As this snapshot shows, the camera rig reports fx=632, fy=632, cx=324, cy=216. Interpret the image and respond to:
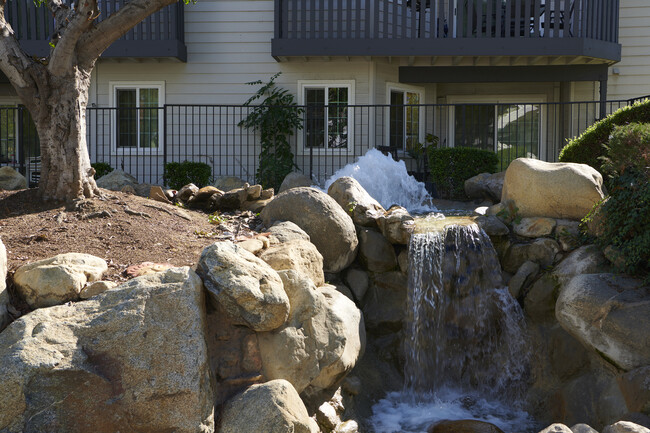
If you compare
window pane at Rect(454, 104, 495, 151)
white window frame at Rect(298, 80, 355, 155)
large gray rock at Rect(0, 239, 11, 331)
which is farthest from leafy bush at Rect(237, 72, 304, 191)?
large gray rock at Rect(0, 239, 11, 331)

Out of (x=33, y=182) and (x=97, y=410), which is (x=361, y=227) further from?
(x=33, y=182)

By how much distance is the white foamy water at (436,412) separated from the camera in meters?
6.24

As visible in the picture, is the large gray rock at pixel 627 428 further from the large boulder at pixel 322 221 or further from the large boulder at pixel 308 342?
the large boulder at pixel 322 221

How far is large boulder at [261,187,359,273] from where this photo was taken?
714 centimetres

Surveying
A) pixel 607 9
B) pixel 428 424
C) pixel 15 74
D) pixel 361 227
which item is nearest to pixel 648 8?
pixel 607 9

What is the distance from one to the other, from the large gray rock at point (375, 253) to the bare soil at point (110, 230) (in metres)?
1.41

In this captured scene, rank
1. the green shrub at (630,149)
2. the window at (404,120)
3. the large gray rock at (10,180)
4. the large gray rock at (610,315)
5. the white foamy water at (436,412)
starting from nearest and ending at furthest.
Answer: the large gray rock at (610,315), the white foamy water at (436,412), the green shrub at (630,149), the large gray rock at (10,180), the window at (404,120)

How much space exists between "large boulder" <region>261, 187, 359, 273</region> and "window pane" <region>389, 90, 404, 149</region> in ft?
24.9

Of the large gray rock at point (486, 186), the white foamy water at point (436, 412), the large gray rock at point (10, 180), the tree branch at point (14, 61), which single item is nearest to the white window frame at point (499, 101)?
the large gray rock at point (486, 186)

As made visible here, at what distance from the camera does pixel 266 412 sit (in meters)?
4.39

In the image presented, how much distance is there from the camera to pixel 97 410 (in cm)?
412

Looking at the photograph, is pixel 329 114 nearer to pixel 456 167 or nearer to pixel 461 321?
pixel 456 167

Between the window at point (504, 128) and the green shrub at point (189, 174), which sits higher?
the window at point (504, 128)

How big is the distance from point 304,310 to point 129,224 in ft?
7.64
